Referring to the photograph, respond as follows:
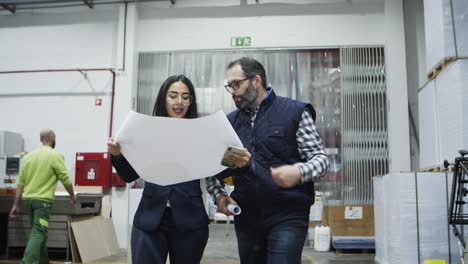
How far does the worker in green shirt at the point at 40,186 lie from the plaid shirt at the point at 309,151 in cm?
317

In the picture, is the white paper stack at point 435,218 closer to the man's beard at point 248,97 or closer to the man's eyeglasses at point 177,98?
the man's beard at point 248,97

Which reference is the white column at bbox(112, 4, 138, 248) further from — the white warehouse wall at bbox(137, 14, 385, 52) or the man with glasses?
the man with glasses

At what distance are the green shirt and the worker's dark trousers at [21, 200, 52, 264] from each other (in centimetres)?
8

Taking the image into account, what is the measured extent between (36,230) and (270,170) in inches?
135

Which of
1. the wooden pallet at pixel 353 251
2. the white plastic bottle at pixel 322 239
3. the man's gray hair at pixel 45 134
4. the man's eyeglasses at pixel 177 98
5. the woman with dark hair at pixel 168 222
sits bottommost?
the wooden pallet at pixel 353 251

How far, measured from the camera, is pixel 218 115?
5.04ft

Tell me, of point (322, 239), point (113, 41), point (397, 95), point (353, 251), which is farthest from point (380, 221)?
point (113, 41)

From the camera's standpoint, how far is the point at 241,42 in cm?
710

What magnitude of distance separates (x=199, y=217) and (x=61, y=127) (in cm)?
604

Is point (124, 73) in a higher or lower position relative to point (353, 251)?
higher

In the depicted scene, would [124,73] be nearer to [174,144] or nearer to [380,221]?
[380,221]

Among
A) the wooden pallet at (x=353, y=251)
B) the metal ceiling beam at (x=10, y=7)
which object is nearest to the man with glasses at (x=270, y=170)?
the wooden pallet at (x=353, y=251)

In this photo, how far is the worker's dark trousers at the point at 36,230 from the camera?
4.30 meters

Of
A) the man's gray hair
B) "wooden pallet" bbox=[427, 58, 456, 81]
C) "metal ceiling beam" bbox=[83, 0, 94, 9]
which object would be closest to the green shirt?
the man's gray hair
